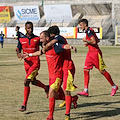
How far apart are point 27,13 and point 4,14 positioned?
4994 millimetres

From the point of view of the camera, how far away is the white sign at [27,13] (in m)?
56.7

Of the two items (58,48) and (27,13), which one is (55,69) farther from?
(27,13)

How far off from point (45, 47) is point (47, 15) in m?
48.4

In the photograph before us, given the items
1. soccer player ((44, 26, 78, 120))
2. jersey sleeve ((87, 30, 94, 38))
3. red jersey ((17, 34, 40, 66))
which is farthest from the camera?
jersey sleeve ((87, 30, 94, 38))

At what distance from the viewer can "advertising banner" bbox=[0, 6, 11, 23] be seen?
59.8 metres

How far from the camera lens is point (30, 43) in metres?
→ 8.99

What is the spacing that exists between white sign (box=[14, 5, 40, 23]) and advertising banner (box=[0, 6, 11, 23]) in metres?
2.06

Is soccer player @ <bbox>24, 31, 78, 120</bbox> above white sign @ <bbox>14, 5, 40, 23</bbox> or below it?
below

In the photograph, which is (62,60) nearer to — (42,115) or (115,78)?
(42,115)

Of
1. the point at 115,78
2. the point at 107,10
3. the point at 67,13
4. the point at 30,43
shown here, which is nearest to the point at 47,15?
the point at 67,13

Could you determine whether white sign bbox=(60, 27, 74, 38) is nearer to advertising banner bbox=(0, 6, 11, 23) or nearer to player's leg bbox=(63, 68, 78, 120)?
advertising banner bbox=(0, 6, 11, 23)

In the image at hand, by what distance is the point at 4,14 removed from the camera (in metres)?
60.1

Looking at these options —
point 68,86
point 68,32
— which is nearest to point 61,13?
point 68,32

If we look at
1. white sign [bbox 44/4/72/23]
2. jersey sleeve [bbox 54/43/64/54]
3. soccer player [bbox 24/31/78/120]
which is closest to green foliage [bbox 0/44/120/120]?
soccer player [bbox 24/31/78/120]
